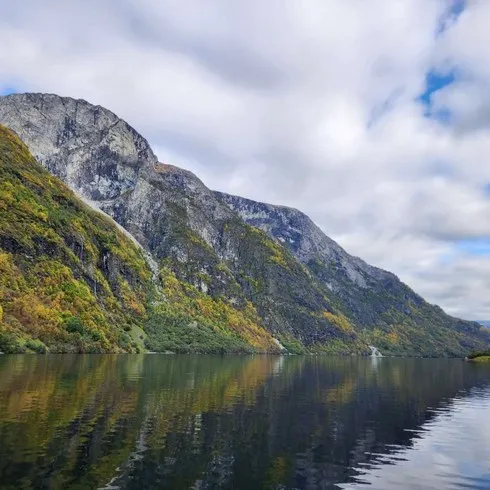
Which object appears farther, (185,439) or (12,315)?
(12,315)

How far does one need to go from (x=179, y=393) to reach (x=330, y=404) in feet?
64.4

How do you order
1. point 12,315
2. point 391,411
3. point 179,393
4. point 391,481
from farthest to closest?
A: point 12,315 → point 179,393 → point 391,411 → point 391,481

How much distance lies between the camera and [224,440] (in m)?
38.0

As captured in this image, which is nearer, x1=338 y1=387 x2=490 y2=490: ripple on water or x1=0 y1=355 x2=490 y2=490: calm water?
x1=0 y1=355 x2=490 y2=490: calm water

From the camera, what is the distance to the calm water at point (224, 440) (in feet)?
92.5

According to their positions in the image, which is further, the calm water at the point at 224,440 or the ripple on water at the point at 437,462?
the ripple on water at the point at 437,462

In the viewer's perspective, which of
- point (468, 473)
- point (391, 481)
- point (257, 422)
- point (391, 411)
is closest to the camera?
point (391, 481)

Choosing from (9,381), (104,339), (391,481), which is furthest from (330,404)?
(104,339)

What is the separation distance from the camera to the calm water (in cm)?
2819

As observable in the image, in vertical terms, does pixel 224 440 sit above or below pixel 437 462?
below

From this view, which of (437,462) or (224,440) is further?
(224,440)

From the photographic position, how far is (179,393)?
6481 cm

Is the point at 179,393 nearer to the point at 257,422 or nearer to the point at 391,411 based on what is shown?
the point at 257,422

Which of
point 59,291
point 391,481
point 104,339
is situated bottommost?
point 391,481
